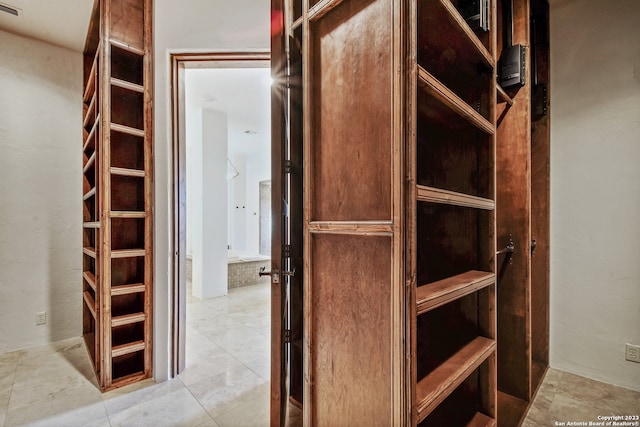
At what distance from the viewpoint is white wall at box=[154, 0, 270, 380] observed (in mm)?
1993

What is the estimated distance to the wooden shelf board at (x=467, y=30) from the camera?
1.11 meters

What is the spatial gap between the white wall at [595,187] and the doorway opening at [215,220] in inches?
91.0

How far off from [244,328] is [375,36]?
9.95ft

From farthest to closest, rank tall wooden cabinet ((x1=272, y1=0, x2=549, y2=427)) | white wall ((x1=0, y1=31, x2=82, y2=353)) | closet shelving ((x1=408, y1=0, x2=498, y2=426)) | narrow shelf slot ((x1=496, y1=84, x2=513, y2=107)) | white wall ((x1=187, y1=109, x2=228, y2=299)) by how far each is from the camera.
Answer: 1. white wall ((x1=187, y1=109, x2=228, y2=299))
2. white wall ((x1=0, y1=31, x2=82, y2=353))
3. narrow shelf slot ((x1=496, y1=84, x2=513, y2=107))
4. closet shelving ((x1=408, y1=0, x2=498, y2=426))
5. tall wooden cabinet ((x1=272, y1=0, x2=549, y2=427))

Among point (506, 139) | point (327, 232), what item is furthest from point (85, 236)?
point (506, 139)

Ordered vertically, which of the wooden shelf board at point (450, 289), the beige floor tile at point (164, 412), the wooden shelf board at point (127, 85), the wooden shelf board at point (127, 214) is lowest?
the beige floor tile at point (164, 412)

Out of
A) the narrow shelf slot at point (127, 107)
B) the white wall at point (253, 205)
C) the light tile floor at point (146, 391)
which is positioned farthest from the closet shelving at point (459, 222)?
the white wall at point (253, 205)

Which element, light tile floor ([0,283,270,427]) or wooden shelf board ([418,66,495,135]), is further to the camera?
light tile floor ([0,283,270,427])

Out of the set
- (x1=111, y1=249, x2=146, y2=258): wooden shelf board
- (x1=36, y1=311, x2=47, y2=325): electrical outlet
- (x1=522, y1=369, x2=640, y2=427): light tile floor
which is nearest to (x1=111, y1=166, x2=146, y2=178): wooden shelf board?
(x1=111, y1=249, x2=146, y2=258): wooden shelf board

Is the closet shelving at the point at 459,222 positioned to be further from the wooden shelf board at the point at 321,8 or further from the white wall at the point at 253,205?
A: the white wall at the point at 253,205

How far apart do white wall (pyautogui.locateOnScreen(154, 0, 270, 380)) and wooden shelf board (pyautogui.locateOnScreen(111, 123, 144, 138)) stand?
0.33 ft

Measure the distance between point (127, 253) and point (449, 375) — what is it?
2086 mm

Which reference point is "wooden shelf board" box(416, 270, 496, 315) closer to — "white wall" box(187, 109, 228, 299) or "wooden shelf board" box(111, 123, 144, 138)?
"wooden shelf board" box(111, 123, 144, 138)

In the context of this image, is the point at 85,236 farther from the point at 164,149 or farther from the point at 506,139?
the point at 506,139
